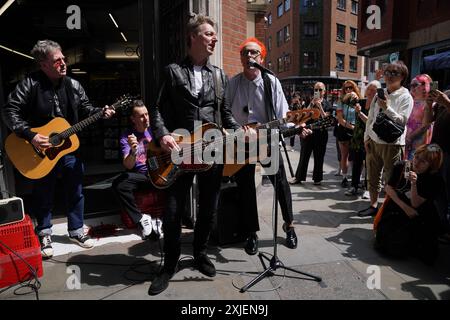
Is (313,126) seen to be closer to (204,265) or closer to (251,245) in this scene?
(251,245)

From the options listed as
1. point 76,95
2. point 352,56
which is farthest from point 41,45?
point 352,56

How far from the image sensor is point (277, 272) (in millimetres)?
3068

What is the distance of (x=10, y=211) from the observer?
2.89m

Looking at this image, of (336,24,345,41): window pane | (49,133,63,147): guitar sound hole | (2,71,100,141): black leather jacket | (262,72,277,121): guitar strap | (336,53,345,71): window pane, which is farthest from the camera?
(336,53,345,71): window pane

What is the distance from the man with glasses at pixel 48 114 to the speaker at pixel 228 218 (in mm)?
1374

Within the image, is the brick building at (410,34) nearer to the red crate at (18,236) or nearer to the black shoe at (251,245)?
the black shoe at (251,245)

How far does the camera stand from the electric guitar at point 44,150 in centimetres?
332

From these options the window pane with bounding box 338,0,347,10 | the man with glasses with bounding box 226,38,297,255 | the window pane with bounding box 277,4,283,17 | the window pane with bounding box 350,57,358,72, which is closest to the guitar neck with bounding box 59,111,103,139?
the man with glasses with bounding box 226,38,297,255

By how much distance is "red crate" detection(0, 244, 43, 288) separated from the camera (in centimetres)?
281

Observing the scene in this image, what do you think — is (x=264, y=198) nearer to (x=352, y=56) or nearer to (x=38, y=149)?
(x=38, y=149)

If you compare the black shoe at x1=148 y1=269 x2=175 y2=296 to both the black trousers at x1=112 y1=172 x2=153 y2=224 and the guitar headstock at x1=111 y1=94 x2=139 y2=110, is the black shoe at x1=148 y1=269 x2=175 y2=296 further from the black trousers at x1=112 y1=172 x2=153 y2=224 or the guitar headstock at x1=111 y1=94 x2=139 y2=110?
the guitar headstock at x1=111 y1=94 x2=139 y2=110

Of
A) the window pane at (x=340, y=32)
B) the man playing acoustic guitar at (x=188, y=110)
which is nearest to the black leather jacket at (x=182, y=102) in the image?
the man playing acoustic guitar at (x=188, y=110)
